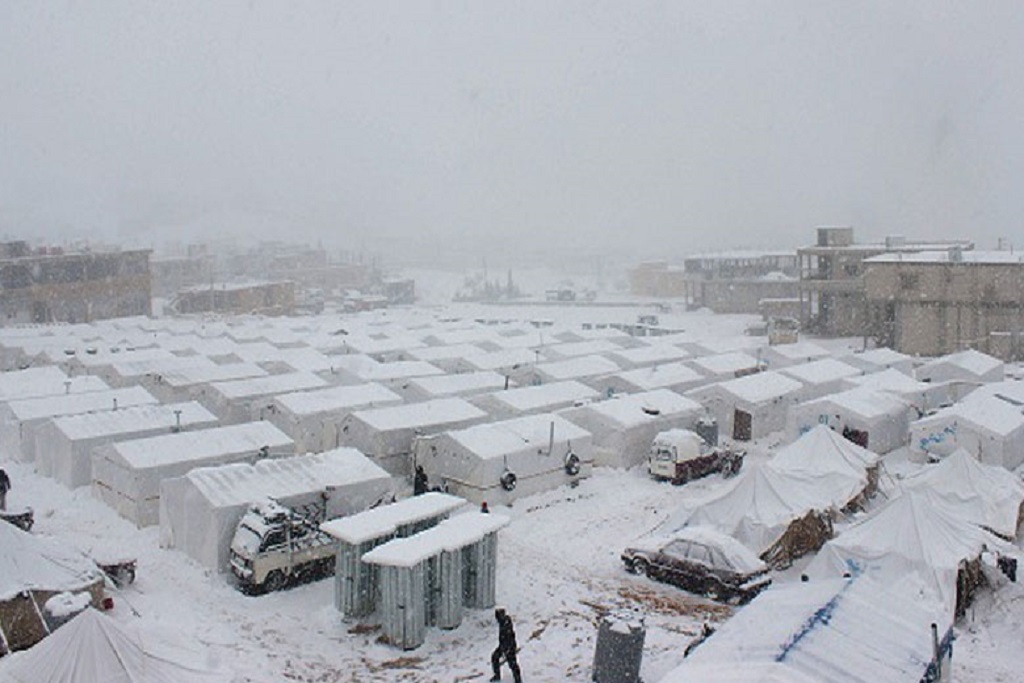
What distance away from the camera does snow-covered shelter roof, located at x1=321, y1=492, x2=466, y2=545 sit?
591 inches

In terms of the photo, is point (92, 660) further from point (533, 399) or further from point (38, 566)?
point (533, 399)

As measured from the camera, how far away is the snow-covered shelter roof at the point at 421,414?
25219 millimetres

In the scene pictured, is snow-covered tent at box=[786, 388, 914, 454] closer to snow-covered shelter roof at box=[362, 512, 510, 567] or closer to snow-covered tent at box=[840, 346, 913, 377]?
snow-covered tent at box=[840, 346, 913, 377]

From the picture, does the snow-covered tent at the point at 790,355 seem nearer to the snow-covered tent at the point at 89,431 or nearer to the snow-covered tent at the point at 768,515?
the snow-covered tent at the point at 768,515

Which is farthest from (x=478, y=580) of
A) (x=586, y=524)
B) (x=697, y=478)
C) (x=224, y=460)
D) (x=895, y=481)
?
(x=895, y=481)

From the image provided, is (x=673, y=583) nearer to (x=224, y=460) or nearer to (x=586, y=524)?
(x=586, y=524)

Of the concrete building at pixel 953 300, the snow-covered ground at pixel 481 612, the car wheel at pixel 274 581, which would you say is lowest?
the snow-covered ground at pixel 481 612

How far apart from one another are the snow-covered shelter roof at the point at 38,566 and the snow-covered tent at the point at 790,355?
30.8 metres

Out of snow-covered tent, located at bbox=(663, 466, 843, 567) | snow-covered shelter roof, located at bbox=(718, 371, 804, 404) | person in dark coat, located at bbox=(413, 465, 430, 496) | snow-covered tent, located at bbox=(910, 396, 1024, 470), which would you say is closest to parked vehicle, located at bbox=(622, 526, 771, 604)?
snow-covered tent, located at bbox=(663, 466, 843, 567)

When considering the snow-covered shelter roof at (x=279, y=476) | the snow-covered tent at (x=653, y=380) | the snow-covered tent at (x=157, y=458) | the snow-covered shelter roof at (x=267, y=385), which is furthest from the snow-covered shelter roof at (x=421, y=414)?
the snow-covered tent at (x=653, y=380)

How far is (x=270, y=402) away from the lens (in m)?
28.1

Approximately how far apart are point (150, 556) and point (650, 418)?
550 inches

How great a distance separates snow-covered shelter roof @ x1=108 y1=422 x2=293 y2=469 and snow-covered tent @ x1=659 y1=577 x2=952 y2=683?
13.4 m

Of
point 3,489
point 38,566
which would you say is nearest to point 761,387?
point 3,489
